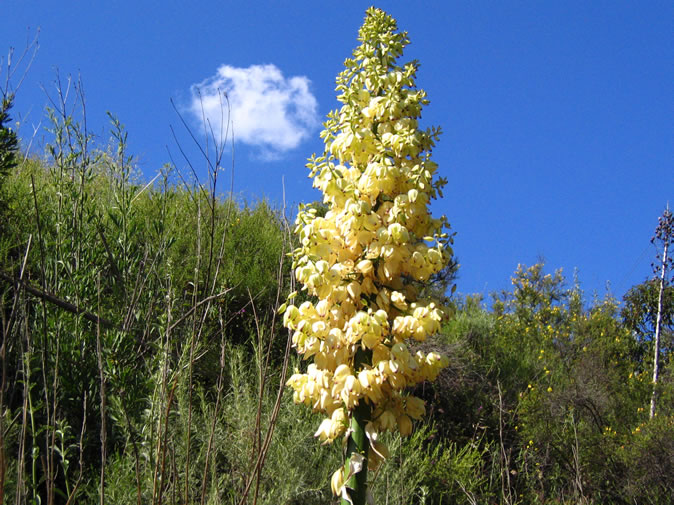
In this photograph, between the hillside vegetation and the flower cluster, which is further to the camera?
the hillside vegetation

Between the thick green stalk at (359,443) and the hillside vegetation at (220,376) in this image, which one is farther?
the hillside vegetation at (220,376)

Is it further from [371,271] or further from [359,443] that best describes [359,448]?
[371,271]

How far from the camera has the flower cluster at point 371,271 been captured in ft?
5.58

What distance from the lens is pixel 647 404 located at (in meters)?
8.79

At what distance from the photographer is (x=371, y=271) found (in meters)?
1.75

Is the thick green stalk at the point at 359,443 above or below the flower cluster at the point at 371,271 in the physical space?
below

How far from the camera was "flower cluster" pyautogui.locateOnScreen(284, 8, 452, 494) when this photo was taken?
1.70 metres

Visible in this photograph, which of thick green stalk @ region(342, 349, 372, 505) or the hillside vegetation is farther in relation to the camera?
the hillside vegetation

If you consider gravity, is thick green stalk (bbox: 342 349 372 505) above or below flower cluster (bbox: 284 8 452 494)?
below

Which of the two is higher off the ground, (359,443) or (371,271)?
(371,271)

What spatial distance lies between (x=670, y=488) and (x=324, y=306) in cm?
652

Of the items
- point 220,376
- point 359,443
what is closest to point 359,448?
point 359,443

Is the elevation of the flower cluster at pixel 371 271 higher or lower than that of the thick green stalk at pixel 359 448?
higher

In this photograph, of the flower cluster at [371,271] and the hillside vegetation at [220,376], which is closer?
the flower cluster at [371,271]
